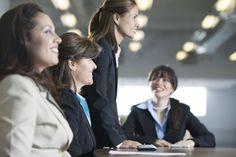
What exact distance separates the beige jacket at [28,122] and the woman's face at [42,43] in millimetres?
83

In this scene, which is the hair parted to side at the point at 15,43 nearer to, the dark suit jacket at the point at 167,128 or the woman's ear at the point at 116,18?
the woman's ear at the point at 116,18

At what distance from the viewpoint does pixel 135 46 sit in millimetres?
8008

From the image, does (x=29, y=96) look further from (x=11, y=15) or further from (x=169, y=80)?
(x=169, y=80)

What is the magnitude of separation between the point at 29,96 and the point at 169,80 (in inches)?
73.0

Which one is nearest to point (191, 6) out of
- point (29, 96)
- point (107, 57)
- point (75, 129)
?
point (107, 57)

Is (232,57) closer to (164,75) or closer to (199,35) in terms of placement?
(199,35)

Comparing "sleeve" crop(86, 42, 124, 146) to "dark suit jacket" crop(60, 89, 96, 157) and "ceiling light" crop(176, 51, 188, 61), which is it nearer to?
"dark suit jacket" crop(60, 89, 96, 157)

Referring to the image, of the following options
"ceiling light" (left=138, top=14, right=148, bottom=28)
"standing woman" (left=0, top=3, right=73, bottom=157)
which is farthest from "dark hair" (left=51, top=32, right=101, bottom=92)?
"ceiling light" (left=138, top=14, right=148, bottom=28)

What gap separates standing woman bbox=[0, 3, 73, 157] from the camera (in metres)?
1.29

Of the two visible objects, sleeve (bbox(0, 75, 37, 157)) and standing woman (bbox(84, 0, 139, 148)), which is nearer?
sleeve (bbox(0, 75, 37, 157))

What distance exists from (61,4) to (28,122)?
5.52 metres

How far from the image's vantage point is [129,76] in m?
8.06

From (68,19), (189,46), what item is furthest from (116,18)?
(189,46)

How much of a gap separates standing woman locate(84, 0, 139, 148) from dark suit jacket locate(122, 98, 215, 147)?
2.08ft
